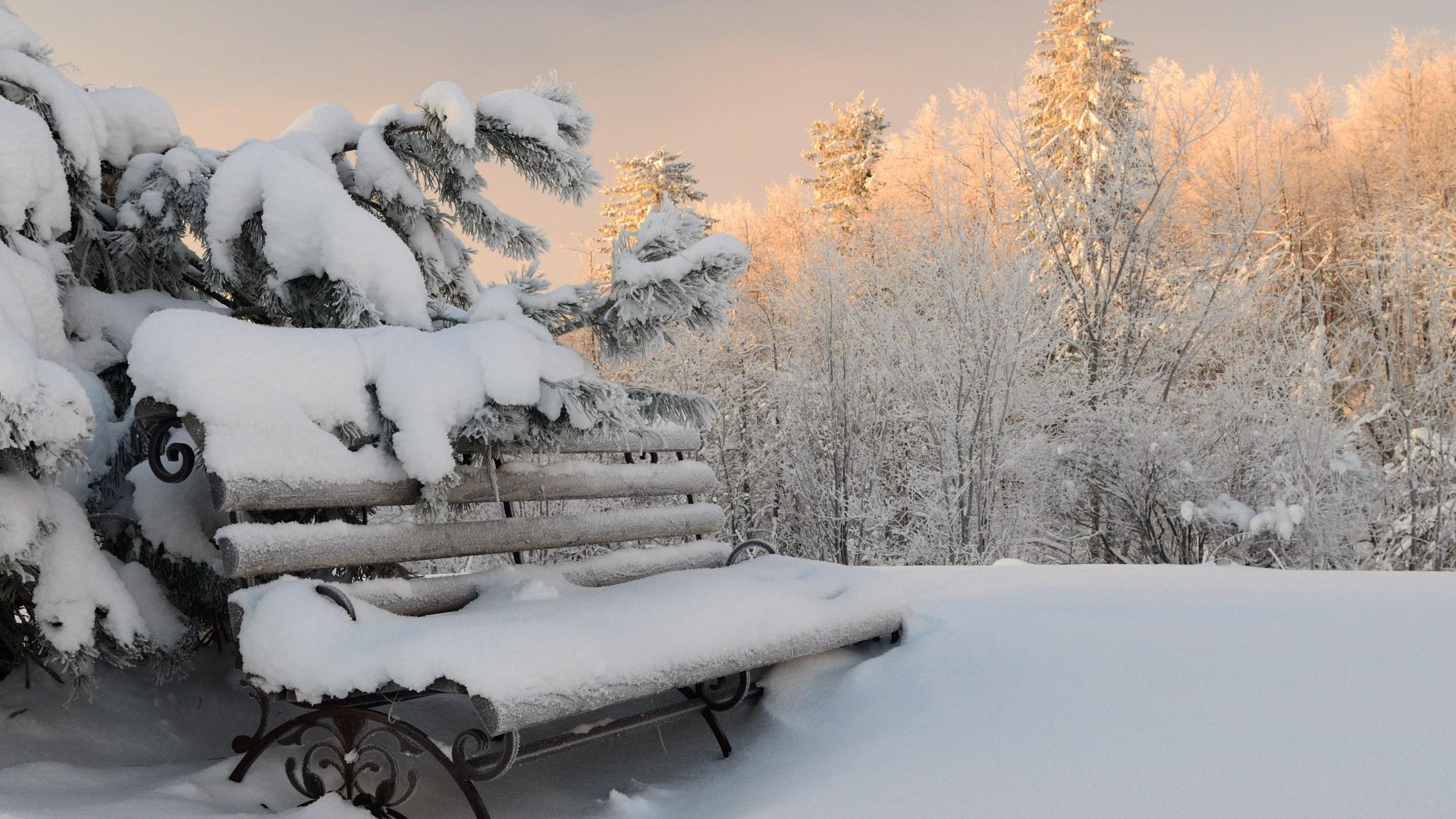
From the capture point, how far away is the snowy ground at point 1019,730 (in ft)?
5.91

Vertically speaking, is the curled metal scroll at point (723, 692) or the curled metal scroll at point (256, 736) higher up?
the curled metal scroll at point (256, 736)

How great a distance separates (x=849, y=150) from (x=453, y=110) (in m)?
20.3

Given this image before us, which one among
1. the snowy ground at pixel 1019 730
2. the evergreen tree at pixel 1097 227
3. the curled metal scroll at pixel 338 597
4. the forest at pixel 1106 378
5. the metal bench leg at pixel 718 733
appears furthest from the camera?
the evergreen tree at pixel 1097 227

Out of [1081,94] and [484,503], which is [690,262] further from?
[1081,94]

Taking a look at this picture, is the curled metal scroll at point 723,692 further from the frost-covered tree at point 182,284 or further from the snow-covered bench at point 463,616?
A: the frost-covered tree at point 182,284

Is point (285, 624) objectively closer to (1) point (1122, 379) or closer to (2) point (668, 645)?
(2) point (668, 645)

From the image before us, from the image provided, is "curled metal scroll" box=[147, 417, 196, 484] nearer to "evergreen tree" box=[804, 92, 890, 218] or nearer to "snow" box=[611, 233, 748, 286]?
"snow" box=[611, 233, 748, 286]

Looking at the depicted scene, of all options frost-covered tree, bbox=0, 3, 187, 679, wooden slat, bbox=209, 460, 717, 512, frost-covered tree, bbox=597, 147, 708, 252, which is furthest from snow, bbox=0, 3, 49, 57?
frost-covered tree, bbox=597, 147, 708, 252

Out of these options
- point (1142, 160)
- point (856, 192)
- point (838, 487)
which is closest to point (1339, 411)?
point (1142, 160)

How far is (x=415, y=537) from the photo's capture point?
2.48m

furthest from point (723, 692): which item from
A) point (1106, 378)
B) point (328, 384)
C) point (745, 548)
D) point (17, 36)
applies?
point (1106, 378)

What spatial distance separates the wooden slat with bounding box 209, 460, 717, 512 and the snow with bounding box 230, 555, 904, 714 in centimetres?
21

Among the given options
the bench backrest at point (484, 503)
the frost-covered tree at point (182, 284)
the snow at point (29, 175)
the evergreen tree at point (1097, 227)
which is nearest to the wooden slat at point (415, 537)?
the bench backrest at point (484, 503)

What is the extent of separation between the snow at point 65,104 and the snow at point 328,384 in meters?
1.02
